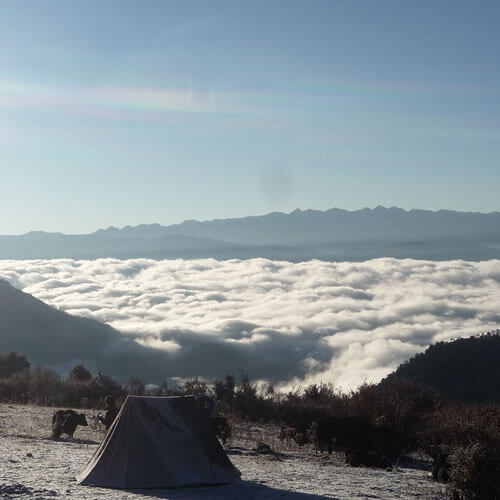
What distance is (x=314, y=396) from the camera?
23812 millimetres

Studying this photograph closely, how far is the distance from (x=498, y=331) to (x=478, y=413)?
39.3m

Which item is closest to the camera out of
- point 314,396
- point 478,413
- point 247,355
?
point 478,413

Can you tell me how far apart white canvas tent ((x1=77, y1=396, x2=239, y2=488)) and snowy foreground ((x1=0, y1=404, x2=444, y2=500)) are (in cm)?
30

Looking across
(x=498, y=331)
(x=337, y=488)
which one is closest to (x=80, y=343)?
(x=498, y=331)

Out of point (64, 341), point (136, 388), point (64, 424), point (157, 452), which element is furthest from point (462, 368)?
point (64, 341)

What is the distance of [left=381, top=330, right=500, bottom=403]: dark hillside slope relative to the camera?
41.8 metres

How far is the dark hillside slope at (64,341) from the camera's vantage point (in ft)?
397

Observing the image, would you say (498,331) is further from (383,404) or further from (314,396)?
(383,404)

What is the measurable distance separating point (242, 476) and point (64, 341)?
121586 mm

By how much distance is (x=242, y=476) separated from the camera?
13.1m

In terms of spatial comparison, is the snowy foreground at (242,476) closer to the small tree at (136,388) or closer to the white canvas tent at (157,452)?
the white canvas tent at (157,452)

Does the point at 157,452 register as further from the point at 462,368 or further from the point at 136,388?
the point at 462,368

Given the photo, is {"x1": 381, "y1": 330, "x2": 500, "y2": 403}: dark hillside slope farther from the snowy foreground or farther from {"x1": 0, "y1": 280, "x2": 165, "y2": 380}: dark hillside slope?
{"x1": 0, "y1": 280, "x2": 165, "y2": 380}: dark hillside slope

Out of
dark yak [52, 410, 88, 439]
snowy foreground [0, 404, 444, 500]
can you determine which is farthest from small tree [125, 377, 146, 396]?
dark yak [52, 410, 88, 439]
